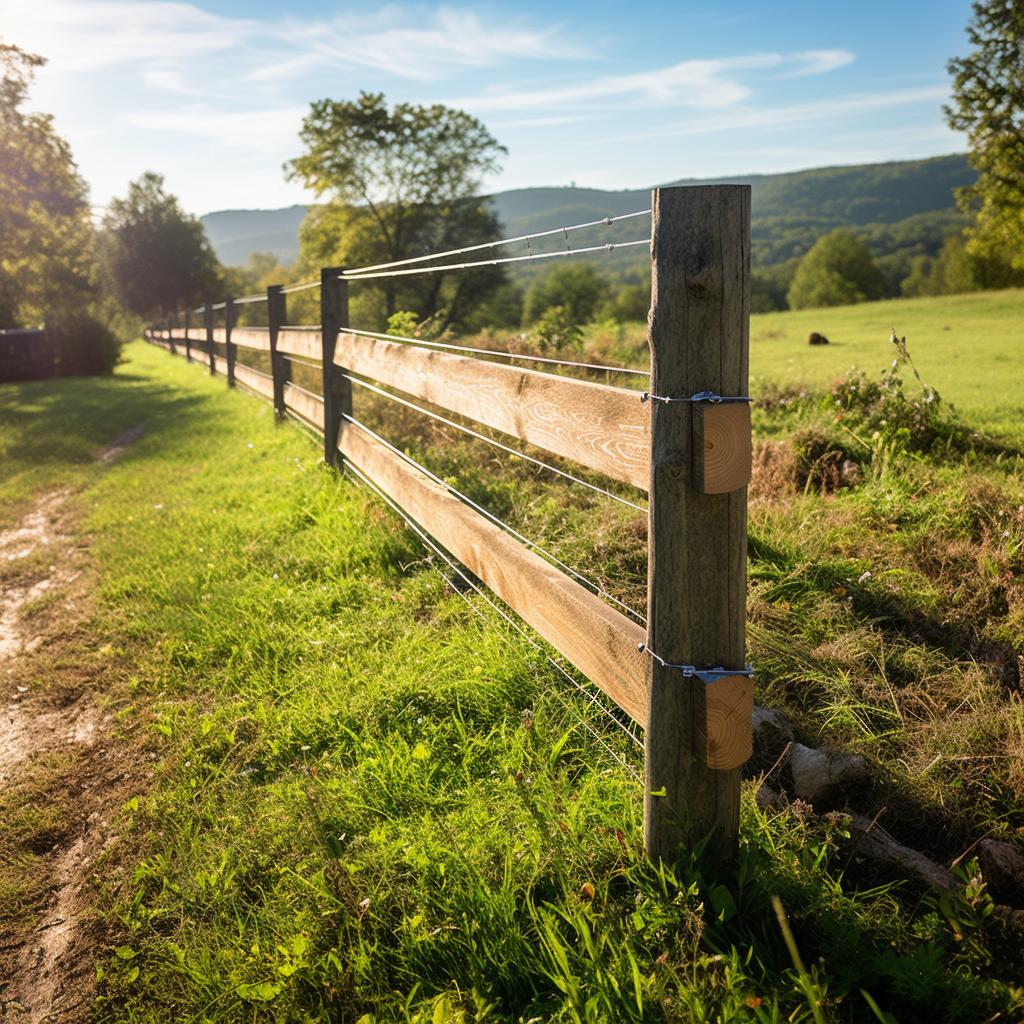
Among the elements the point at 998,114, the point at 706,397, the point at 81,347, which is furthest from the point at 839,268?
the point at 706,397

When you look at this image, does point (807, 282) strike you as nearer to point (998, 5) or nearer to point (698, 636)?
point (998, 5)

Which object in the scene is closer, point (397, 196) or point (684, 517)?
point (684, 517)

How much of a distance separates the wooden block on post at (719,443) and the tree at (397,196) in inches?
1601

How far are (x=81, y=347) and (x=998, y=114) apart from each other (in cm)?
3271

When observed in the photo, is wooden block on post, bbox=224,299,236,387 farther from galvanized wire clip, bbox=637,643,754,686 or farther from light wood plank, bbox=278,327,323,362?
galvanized wire clip, bbox=637,643,754,686

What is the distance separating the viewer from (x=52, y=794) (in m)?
2.98

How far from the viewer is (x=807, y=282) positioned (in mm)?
71625

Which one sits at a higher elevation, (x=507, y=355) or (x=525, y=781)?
(x=507, y=355)

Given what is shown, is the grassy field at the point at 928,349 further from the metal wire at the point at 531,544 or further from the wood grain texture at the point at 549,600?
the wood grain texture at the point at 549,600

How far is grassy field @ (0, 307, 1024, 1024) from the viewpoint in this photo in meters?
1.87

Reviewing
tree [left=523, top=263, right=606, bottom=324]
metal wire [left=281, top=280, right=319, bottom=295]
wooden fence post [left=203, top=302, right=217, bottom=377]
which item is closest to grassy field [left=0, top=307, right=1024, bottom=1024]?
metal wire [left=281, top=280, right=319, bottom=295]

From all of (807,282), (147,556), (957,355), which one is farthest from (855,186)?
(147,556)

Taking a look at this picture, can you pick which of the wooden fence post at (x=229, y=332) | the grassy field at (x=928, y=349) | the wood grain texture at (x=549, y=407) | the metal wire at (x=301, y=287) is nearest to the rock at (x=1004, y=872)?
the wood grain texture at (x=549, y=407)

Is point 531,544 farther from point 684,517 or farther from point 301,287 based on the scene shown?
point 301,287
